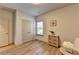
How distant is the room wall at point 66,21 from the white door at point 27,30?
1101 mm

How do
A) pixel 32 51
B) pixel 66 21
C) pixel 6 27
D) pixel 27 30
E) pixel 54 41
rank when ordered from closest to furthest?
pixel 32 51 < pixel 66 21 < pixel 54 41 < pixel 6 27 < pixel 27 30

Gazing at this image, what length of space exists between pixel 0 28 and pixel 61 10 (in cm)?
274

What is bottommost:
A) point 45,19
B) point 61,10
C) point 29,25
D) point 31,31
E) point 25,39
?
point 25,39

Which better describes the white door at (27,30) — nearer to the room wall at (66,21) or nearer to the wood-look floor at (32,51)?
the room wall at (66,21)

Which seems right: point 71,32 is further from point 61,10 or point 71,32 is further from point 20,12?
point 20,12

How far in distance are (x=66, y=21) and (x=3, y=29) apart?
2.75m

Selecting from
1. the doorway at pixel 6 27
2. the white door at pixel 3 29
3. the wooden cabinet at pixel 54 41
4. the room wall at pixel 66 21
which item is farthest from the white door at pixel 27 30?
the wooden cabinet at pixel 54 41

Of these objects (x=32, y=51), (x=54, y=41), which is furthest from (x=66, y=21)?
(x=32, y=51)

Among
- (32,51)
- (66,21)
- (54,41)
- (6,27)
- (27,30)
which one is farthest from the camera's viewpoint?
(27,30)

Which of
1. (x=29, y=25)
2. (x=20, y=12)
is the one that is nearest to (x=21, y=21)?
(x=20, y=12)

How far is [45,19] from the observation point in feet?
14.9

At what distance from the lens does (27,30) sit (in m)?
4.79

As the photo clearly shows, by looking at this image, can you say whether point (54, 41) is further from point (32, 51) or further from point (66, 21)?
point (32, 51)
